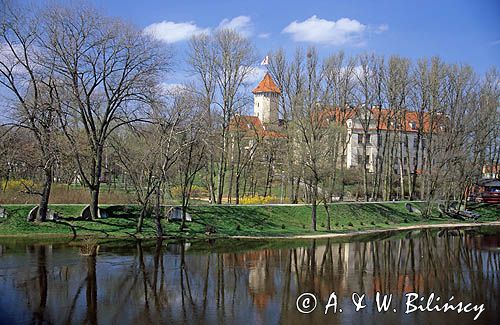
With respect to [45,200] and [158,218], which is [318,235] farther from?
[45,200]

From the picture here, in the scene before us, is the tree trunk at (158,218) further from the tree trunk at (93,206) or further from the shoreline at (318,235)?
the tree trunk at (93,206)

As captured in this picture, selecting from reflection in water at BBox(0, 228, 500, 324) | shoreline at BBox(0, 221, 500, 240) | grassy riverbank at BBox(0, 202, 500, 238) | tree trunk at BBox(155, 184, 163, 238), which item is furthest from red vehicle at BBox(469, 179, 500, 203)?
tree trunk at BBox(155, 184, 163, 238)

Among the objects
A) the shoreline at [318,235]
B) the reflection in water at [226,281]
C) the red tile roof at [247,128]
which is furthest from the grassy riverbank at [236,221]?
the red tile roof at [247,128]

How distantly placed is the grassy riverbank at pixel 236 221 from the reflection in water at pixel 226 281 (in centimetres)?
259

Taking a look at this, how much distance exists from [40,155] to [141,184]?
17.3 ft

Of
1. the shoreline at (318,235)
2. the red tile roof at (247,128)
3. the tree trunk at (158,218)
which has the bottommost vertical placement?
the shoreline at (318,235)

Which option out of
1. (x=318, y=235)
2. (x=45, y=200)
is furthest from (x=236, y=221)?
(x=45, y=200)

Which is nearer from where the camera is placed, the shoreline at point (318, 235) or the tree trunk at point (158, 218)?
the shoreline at point (318, 235)

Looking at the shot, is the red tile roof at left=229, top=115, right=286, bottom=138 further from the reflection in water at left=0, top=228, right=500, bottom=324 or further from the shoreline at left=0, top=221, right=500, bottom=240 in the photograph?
the reflection in water at left=0, top=228, right=500, bottom=324

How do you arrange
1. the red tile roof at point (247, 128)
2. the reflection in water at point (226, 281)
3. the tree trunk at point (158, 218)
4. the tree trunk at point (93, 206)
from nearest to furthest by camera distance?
the reflection in water at point (226, 281) < the tree trunk at point (158, 218) < the tree trunk at point (93, 206) < the red tile roof at point (247, 128)

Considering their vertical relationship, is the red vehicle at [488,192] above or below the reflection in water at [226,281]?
above

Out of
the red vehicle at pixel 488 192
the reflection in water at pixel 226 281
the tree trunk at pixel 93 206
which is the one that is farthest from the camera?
the red vehicle at pixel 488 192

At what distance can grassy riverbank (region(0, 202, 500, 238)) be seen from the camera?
25.0m

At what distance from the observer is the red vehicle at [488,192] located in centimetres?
5025
